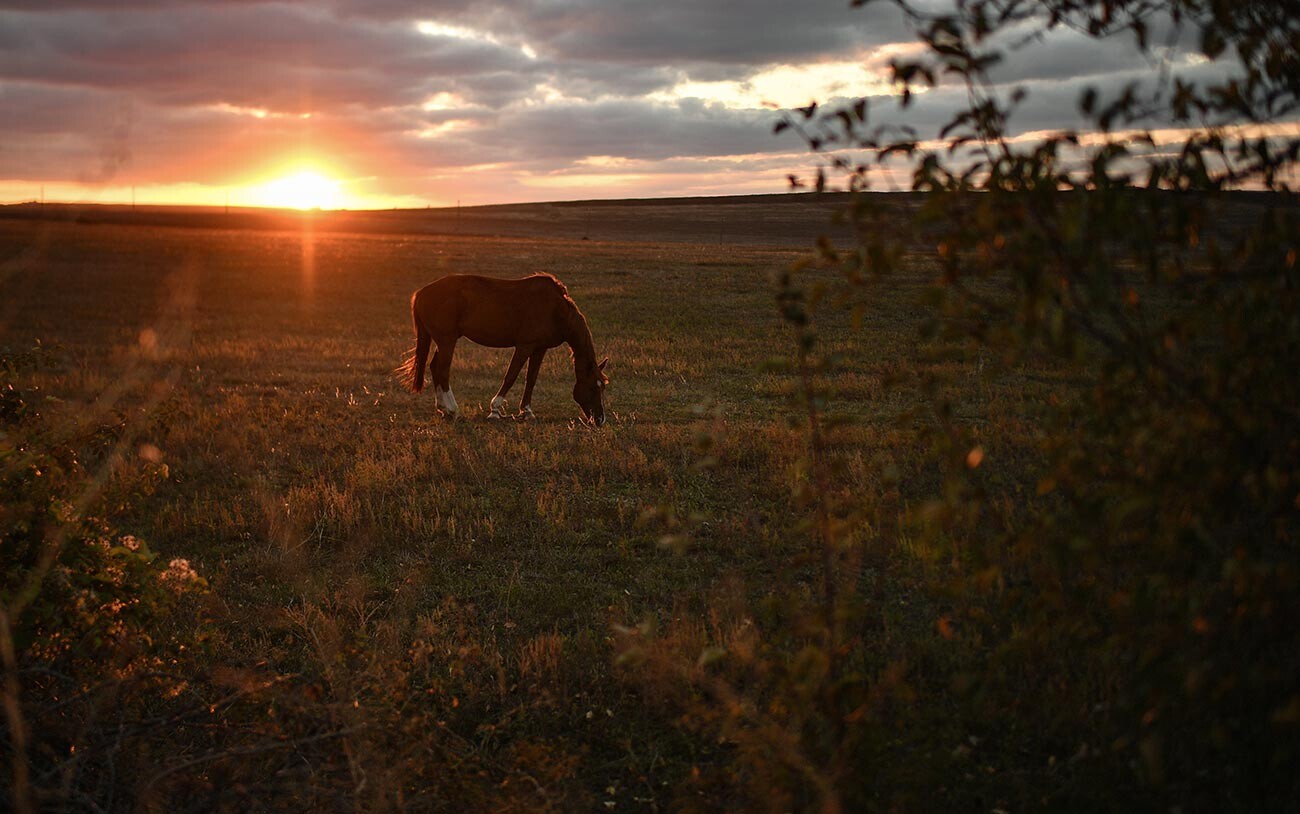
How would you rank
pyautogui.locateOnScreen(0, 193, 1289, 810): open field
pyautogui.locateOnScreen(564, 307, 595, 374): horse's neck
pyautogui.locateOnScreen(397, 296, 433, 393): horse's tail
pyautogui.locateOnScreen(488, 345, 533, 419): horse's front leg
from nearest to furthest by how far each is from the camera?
pyautogui.locateOnScreen(0, 193, 1289, 810): open field < pyautogui.locateOnScreen(564, 307, 595, 374): horse's neck < pyautogui.locateOnScreen(488, 345, 533, 419): horse's front leg < pyautogui.locateOnScreen(397, 296, 433, 393): horse's tail

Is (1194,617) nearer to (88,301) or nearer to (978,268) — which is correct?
(978,268)

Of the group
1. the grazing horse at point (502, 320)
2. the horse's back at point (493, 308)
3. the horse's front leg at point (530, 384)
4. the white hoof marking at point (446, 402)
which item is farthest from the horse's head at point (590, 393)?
the white hoof marking at point (446, 402)

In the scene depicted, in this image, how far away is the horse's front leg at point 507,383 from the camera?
41.1 ft

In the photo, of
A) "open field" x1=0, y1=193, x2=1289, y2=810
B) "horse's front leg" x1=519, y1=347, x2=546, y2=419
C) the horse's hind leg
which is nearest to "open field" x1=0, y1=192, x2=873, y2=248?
"horse's front leg" x1=519, y1=347, x2=546, y2=419

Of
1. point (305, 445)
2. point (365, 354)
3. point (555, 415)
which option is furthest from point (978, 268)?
point (365, 354)

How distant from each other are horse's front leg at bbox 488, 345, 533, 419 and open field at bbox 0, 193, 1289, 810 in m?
0.41

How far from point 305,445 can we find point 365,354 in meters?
8.68

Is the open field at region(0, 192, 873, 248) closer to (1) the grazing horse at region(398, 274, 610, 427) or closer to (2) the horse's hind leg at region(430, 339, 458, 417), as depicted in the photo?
(1) the grazing horse at region(398, 274, 610, 427)

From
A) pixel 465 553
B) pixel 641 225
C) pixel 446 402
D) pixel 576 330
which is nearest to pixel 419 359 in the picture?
pixel 446 402

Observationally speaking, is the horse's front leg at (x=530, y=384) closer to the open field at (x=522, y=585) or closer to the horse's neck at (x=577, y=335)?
the open field at (x=522, y=585)

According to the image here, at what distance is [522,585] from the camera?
651cm

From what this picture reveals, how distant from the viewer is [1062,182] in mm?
2598

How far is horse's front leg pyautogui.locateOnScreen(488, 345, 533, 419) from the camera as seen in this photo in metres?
12.5

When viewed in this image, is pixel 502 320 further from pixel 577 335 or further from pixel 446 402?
pixel 446 402
